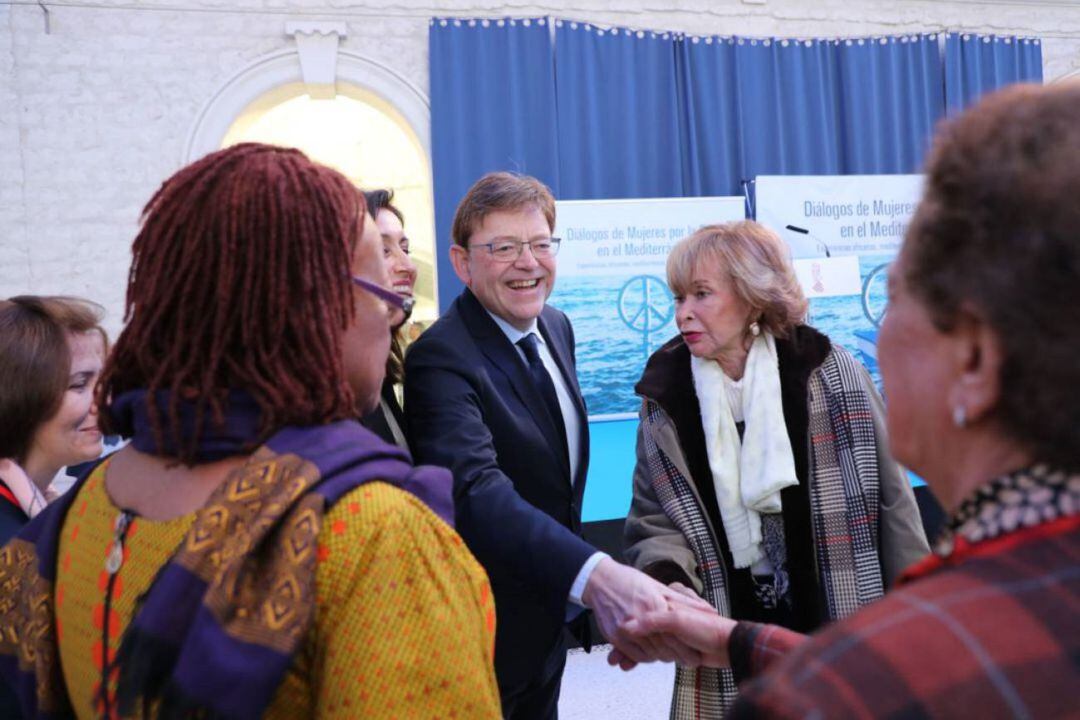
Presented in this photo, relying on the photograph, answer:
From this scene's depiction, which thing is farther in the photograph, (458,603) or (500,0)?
(500,0)

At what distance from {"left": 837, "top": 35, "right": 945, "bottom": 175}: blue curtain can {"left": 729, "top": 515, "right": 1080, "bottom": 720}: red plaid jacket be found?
763 cm

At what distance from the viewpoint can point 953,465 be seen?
2.48 feet

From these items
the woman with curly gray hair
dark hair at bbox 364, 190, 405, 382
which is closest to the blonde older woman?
dark hair at bbox 364, 190, 405, 382

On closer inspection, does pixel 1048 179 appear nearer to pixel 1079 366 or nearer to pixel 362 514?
pixel 1079 366

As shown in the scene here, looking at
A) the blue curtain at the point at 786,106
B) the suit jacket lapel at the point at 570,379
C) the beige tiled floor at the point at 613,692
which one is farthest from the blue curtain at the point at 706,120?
the suit jacket lapel at the point at 570,379

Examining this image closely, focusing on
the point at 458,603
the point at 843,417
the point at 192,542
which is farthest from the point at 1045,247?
the point at 843,417

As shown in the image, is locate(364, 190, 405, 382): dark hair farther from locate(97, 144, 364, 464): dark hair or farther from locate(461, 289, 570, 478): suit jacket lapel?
locate(97, 144, 364, 464): dark hair

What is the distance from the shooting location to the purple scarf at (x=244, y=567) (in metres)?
0.86

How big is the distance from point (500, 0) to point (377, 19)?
2.91ft

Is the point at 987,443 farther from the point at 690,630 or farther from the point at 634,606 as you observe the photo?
the point at 634,606

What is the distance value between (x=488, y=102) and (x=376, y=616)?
20.6 ft

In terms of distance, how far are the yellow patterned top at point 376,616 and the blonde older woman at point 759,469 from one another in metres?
1.29

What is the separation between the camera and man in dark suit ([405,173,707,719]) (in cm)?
205

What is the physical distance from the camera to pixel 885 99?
309 inches
